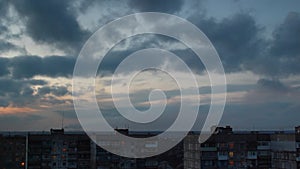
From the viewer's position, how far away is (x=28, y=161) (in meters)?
54.9

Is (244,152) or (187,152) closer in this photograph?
(244,152)

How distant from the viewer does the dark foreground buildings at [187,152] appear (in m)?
47.9

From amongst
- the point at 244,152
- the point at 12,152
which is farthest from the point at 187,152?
the point at 12,152

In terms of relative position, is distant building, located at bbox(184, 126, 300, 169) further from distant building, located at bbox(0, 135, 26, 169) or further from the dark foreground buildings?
distant building, located at bbox(0, 135, 26, 169)

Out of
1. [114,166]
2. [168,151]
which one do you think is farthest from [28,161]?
[168,151]

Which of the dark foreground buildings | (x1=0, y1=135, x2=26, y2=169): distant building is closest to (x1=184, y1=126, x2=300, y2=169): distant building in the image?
the dark foreground buildings

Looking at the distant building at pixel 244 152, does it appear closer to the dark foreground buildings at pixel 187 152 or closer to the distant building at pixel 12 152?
the dark foreground buildings at pixel 187 152

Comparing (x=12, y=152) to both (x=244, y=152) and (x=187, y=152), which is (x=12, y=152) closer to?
(x=187, y=152)

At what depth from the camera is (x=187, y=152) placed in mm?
51906

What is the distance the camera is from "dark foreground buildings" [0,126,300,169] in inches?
1886

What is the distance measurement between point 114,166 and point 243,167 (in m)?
17.2

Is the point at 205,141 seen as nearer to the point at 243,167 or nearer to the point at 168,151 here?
the point at 243,167

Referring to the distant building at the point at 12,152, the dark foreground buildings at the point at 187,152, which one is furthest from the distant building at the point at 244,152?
the distant building at the point at 12,152

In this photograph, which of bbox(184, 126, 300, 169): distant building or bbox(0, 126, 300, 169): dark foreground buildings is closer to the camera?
bbox(184, 126, 300, 169): distant building
